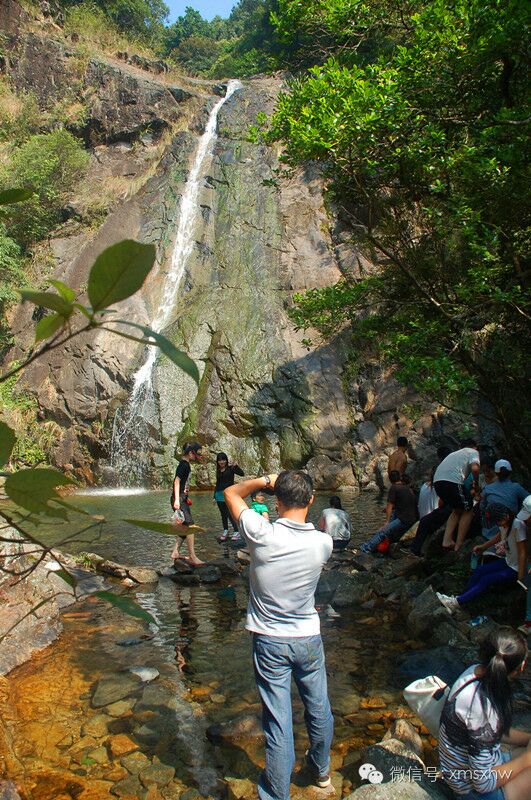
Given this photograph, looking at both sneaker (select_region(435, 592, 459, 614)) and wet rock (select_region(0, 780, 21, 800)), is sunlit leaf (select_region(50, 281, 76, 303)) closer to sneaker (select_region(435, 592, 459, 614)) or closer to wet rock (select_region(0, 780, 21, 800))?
wet rock (select_region(0, 780, 21, 800))

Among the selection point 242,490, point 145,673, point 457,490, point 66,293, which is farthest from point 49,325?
point 457,490

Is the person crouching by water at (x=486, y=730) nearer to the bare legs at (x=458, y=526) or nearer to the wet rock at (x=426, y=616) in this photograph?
the wet rock at (x=426, y=616)

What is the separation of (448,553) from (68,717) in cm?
528

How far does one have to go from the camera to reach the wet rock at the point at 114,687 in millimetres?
4809

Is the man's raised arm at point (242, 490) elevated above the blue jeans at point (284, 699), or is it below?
above

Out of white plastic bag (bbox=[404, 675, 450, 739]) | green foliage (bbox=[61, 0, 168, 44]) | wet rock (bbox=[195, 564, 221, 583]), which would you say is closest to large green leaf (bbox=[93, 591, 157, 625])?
white plastic bag (bbox=[404, 675, 450, 739])

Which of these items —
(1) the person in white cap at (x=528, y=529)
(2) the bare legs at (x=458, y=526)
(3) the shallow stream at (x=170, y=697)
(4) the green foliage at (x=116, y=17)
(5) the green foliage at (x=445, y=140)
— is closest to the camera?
(3) the shallow stream at (x=170, y=697)

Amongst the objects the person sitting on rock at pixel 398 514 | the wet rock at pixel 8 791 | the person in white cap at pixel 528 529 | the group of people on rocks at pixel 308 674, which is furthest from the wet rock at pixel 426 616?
the wet rock at pixel 8 791

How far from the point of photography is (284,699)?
10.7 ft

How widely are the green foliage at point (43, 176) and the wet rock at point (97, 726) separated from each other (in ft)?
71.6

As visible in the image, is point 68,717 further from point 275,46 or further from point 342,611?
point 275,46

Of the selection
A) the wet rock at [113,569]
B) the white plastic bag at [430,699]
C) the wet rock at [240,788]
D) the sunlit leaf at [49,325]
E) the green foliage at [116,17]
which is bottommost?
the wet rock at [240,788]

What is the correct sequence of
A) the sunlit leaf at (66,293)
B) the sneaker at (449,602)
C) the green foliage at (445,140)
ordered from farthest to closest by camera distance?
the green foliage at (445,140) < the sneaker at (449,602) < the sunlit leaf at (66,293)

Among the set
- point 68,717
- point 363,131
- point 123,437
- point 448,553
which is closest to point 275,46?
point 123,437
